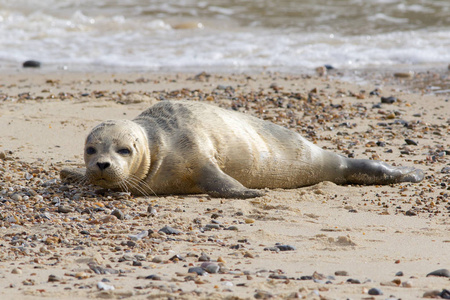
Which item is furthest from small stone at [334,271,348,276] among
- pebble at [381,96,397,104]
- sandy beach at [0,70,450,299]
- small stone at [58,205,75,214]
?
pebble at [381,96,397,104]

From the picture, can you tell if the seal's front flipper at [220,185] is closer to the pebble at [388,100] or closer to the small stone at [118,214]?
the small stone at [118,214]

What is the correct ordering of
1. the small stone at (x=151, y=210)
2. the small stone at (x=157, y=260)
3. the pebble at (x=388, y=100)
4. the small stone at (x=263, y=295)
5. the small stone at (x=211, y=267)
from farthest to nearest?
the pebble at (x=388, y=100), the small stone at (x=151, y=210), the small stone at (x=157, y=260), the small stone at (x=211, y=267), the small stone at (x=263, y=295)

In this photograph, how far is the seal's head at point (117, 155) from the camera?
504 centimetres

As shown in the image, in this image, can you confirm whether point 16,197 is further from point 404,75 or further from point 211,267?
point 404,75

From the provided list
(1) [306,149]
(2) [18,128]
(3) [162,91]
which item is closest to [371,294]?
(1) [306,149]

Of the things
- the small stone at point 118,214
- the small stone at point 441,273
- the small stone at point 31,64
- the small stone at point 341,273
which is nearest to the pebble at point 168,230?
the small stone at point 118,214

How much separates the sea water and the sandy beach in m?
3.56

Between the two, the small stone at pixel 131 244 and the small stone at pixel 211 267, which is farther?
the small stone at pixel 131 244

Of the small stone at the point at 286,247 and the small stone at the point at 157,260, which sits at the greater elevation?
the small stone at the point at 157,260

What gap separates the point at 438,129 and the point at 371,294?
15.8 feet

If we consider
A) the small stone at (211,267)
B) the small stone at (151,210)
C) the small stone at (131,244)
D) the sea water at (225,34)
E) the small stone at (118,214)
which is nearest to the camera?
the small stone at (211,267)

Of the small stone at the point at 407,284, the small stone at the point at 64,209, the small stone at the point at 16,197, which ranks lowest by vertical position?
the small stone at the point at 407,284

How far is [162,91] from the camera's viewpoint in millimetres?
9195

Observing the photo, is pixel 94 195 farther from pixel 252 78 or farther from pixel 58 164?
pixel 252 78
